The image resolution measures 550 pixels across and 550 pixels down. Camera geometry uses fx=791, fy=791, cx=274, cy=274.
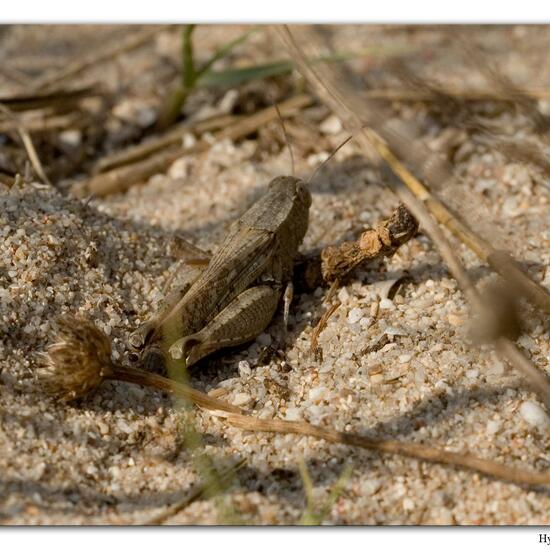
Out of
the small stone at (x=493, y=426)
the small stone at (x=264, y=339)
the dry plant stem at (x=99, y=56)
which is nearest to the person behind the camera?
the small stone at (x=493, y=426)

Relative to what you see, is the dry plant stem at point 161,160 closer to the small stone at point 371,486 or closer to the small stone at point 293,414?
the small stone at point 293,414

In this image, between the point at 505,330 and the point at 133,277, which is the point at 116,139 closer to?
the point at 133,277

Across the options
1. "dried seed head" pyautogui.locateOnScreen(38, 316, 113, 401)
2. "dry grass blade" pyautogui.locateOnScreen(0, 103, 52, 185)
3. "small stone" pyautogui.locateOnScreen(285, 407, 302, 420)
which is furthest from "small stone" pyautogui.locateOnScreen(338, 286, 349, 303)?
"dry grass blade" pyautogui.locateOnScreen(0, 103, 52, 185)

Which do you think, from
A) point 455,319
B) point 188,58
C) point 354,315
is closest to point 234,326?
point 354,315

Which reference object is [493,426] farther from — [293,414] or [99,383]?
[99,383]

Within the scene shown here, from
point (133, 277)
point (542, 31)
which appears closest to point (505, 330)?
point (133, 277)

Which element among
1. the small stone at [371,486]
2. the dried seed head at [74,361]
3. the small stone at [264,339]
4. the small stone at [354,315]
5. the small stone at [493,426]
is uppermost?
the small stone at [264,339]

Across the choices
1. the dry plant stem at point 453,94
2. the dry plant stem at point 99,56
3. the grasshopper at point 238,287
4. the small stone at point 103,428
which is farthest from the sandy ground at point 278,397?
the dry plant stem at point 99,56
